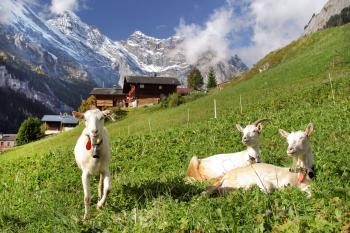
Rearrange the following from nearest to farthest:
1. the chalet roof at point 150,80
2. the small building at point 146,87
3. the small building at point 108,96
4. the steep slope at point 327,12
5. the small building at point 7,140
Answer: the steep slope at point 327,12 → the small building at point 146,87 → the chalet roof at point 150,80 → the small building at point 108,96 → the small building at point 7,140

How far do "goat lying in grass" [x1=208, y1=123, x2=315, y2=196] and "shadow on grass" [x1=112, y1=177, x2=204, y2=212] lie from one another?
84 cm

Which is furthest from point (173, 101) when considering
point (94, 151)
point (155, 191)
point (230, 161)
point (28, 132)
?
point (94, 151)

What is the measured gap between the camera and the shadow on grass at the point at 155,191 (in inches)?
453

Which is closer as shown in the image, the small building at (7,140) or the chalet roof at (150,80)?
the chalet roof at (150,80)

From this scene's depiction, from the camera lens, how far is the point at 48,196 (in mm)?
13859

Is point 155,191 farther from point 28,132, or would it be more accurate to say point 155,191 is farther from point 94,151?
point 28,132

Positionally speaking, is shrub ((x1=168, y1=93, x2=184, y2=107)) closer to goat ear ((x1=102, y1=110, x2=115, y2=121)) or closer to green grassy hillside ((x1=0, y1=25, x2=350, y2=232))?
green grassy hillside ((x1=0, y1=25, x2=350, y2=232))

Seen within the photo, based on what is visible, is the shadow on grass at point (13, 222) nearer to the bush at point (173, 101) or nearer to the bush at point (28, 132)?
the bush at point (173, 101)

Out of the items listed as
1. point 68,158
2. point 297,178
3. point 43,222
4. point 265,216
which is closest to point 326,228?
point 265,216

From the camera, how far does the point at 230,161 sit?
15.3 m

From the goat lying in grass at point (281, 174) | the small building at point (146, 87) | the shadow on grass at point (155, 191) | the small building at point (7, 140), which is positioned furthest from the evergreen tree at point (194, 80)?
the goat lying in grass at point (281, 174)

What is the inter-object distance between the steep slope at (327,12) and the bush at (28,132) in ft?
241

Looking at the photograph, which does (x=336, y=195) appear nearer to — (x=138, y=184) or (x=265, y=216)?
(x=265, y=216)

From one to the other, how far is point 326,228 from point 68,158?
19236mm
